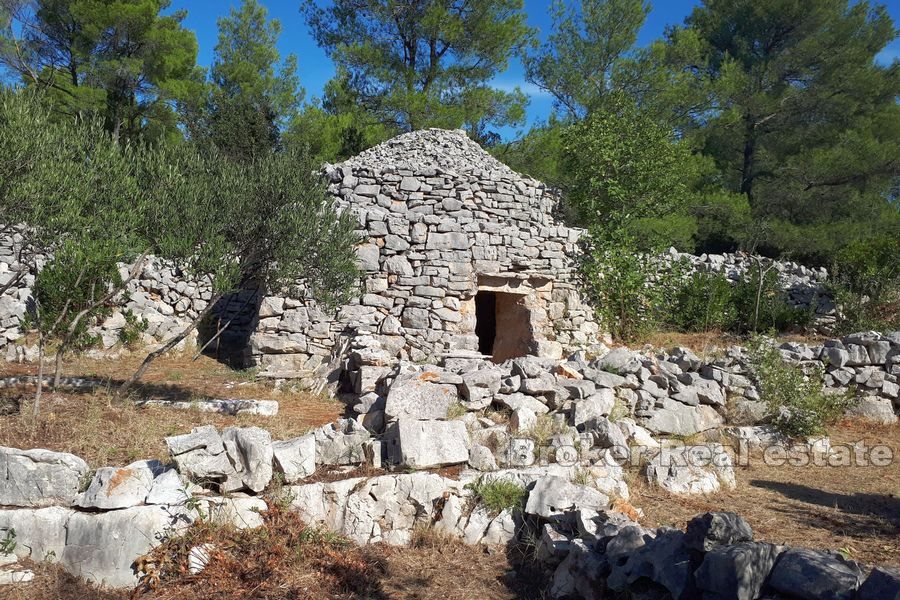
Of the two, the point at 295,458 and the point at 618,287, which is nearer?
the point at 295,458

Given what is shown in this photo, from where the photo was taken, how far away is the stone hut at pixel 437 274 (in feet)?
35.5

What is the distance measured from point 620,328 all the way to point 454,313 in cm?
358

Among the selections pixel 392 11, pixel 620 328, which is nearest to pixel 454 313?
pixel 620 328

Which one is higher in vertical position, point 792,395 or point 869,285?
point 869,285

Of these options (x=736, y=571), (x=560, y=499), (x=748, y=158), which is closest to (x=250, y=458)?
(x=560, y=499)

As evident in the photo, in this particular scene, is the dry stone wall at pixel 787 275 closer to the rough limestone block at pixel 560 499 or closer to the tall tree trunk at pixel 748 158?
the tall tree trunk at pixel 748 158

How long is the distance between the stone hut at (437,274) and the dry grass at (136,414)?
96 cm

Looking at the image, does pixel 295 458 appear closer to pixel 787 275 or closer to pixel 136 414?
pixel 136 414

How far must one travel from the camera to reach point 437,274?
11.1 metres

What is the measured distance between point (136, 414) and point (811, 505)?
685 cm

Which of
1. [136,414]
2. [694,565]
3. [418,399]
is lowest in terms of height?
[694,565]

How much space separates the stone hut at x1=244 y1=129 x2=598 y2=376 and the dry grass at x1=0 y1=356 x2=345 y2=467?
3.14 feet

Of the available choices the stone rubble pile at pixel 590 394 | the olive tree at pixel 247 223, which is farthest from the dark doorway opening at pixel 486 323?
the olive tree at pixel 247 223

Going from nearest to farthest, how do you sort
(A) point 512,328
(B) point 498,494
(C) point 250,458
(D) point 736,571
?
1. (D) point 736,571
2. (C) point 250,458
3. (B) point 498,494
4. (A) point 512,328
